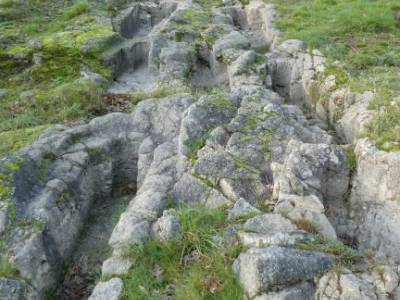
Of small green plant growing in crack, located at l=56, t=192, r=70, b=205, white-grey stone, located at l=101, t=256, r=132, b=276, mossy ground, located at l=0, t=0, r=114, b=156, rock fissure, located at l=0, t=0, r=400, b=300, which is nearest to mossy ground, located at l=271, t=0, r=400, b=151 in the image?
rock fissure, located at l=0, t=0, r=400, b=300

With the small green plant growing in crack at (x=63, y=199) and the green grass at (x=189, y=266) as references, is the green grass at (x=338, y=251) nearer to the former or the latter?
the green grass at (x=189, y=266)

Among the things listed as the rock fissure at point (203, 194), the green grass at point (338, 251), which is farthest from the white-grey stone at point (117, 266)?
the green grass at point (338, 251)

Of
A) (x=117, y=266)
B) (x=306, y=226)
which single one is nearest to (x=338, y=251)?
(x=306, y=226)

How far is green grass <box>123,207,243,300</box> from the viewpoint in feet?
28.5

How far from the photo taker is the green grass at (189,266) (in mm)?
8672

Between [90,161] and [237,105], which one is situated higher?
[237,105]

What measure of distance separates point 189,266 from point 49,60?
13912mm

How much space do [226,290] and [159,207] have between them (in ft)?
9.82

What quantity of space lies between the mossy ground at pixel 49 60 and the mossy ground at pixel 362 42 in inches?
349

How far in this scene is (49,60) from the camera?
65.9ft

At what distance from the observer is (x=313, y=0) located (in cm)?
2519

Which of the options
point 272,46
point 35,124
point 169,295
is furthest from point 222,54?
point 169,295

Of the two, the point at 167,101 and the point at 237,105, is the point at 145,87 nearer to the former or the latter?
the point at 167,101

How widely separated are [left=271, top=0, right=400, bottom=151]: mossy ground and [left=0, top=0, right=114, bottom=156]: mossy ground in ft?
29.1
